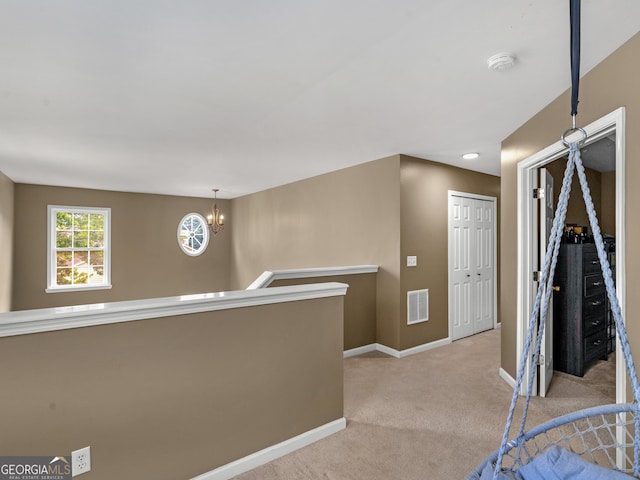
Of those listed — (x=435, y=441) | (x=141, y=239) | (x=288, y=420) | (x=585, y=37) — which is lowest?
(x=435, y=441)

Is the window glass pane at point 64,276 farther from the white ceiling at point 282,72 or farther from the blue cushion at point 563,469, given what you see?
the blue cushion at point 563,469

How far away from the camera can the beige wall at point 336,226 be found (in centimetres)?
417

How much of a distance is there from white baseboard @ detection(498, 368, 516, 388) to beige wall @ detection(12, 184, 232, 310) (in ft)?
19.4

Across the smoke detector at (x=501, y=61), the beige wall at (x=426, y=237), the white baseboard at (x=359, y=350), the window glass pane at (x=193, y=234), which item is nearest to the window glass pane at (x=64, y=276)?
the window glass pane at (x=193, y=234)

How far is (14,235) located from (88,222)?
104 centimetres

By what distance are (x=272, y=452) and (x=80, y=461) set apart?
98cm

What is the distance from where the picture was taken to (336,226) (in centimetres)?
499

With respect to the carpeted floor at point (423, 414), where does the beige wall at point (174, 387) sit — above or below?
above

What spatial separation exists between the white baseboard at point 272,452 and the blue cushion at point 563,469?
1377 mm

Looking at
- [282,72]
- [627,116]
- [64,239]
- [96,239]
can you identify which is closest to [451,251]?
[627,116]

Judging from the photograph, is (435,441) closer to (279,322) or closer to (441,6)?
(279,322)

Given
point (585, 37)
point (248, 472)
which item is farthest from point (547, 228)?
point (248, 472)

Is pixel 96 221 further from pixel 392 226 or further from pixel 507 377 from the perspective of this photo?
pixel 507 377

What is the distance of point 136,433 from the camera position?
5.63 ft
